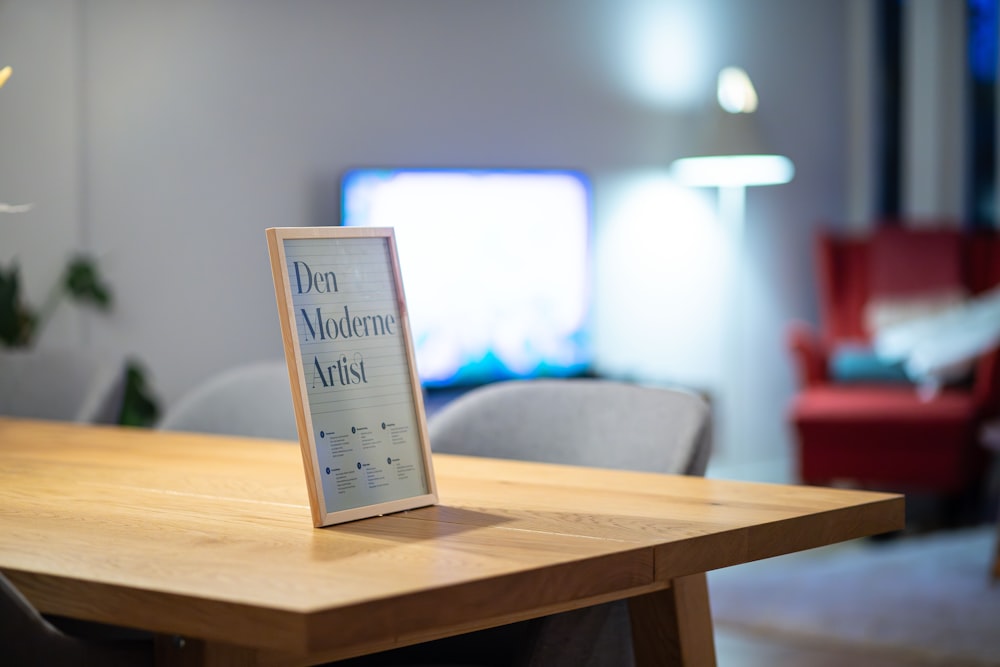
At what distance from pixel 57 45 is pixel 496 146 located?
1660 millimetres

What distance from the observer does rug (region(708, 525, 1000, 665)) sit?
3037 mm

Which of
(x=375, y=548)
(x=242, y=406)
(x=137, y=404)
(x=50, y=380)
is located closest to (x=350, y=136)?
(x=137, y=404)

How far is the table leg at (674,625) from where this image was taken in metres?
1.21

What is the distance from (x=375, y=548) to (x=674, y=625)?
39 cm

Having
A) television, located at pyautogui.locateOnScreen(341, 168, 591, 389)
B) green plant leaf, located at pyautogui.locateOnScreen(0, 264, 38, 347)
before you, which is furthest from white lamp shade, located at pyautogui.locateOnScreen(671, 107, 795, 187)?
green plant leaf, located at pyautogui.locateOnScreen(0, 264, 38, 347)

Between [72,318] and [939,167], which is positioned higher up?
[939,167]

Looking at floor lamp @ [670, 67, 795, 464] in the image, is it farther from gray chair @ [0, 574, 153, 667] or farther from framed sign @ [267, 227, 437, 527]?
gray chair @ [0, 574, 153, 667]

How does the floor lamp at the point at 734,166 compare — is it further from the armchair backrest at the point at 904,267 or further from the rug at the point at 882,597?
the rug at the point at 882,597

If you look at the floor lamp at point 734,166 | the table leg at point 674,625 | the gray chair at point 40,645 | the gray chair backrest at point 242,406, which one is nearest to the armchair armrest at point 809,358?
the floor lamp at point 734,166

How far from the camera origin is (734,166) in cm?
522

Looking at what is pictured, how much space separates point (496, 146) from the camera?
4719mm

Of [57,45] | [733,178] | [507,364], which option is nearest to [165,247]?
[57,45]

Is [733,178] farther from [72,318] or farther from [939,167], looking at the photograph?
[72,318]

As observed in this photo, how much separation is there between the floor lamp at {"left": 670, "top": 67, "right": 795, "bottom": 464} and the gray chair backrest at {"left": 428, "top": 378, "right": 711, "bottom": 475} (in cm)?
354
